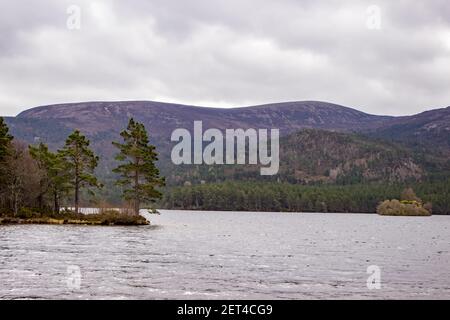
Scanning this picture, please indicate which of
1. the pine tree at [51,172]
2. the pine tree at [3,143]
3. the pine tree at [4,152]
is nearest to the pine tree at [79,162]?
Answer: the pine tree at [51,172]

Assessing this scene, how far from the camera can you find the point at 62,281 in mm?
33781

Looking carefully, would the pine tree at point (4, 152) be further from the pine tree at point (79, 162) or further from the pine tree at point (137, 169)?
the pine tree at point (137, 169)

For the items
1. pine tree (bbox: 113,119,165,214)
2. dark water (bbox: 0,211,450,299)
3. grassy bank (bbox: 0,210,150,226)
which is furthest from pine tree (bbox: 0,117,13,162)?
dark water (bbox: 0,211,450,299)

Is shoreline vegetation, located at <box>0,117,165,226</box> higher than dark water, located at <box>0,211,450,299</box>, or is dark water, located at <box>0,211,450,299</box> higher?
shoreline vegetation, located at <box>0,117,165,226</box>

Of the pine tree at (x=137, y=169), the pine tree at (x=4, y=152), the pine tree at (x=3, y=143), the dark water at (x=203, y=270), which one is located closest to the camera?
the dark water at (x=203, y=270)

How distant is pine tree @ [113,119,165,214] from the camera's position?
95688 mm

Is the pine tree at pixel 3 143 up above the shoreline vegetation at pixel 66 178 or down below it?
→ above

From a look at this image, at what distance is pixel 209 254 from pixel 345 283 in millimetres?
18745

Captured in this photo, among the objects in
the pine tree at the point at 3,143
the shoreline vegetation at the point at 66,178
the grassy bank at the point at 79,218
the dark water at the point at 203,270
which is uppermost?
the pine tree at the point at 3,143

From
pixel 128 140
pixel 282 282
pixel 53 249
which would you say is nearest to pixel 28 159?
pixel 128 140

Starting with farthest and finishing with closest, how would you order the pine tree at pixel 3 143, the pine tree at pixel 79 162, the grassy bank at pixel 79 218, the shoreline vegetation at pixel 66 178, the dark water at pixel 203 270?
the pine tree at pixel 79 162
the grassy bank at pixel 79 218
the shoreline vegetation at pixel 66 178
the pine tree at pixel 3 143
the dark water at pixel 203 270

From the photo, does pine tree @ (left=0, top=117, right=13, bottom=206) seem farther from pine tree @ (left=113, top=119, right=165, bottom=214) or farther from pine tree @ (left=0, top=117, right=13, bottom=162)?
pine tree @ (left=113, top=119, right=165, bottom=214)

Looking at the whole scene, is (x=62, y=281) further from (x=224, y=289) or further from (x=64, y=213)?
(x=64, y=213)

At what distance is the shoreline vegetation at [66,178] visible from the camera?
90.1m
